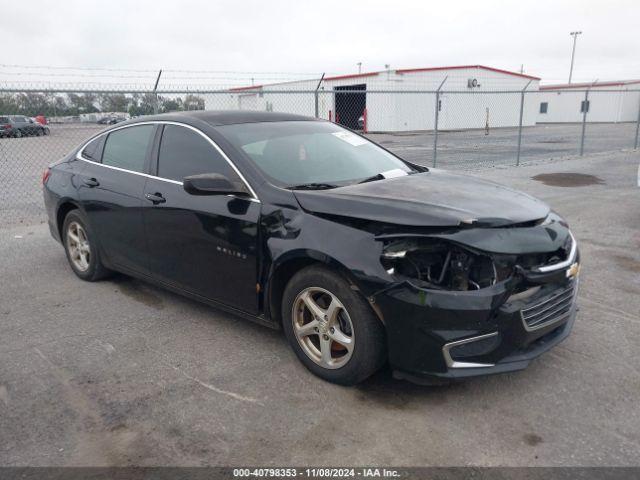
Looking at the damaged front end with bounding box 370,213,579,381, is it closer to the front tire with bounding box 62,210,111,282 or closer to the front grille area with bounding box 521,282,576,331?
the front grille area with bounding box 521,282,576,331

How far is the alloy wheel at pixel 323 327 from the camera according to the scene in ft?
10.3

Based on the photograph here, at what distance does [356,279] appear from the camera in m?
2.96

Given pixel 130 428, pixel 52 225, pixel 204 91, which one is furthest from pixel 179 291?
pixel 204 91

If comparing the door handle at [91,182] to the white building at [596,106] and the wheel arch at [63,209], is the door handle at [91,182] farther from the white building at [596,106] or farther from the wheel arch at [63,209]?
the white building at [596,106]

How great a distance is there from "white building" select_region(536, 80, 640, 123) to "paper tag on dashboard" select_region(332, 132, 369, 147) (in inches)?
2058

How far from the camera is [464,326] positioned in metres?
2.80

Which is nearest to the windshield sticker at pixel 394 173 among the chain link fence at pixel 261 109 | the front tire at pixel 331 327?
the front tire at pixel 331 327

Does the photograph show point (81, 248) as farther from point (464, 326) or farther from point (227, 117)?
point (464, 326)

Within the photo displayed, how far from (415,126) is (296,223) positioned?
111 feet

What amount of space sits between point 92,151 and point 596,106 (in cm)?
5722

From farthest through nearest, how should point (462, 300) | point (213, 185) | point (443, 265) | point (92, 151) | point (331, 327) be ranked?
point (92, 151) < point (213, 185) < point (331, 327) < point (443, 265) < point (462, 300)

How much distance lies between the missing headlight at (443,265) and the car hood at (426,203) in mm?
130

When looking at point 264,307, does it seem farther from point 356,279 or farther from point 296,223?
point 356,279

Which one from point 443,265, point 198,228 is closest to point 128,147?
point 198,228
